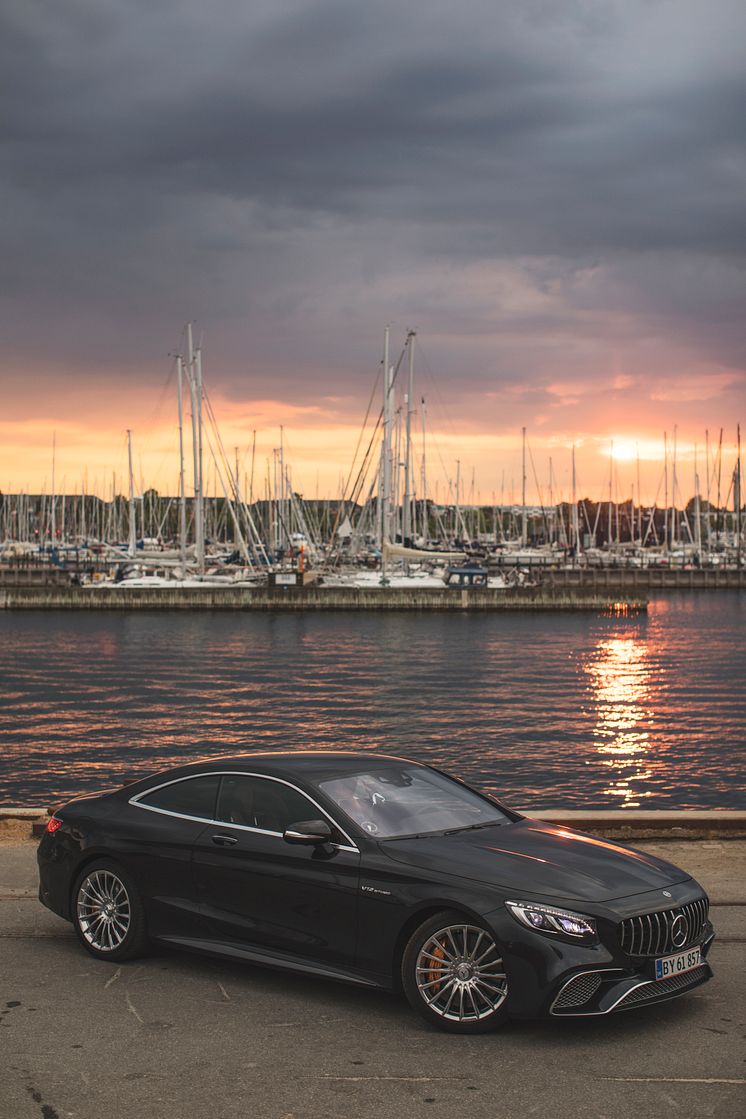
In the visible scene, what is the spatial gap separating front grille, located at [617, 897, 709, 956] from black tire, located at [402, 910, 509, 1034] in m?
0.77

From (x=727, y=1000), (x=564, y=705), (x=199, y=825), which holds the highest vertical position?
(x=199, y=825)

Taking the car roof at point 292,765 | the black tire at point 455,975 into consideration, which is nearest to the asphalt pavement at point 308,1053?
the black tire at point 455,975

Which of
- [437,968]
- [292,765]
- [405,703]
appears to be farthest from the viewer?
[405,703]

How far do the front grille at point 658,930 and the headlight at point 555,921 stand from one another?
0.65 feet

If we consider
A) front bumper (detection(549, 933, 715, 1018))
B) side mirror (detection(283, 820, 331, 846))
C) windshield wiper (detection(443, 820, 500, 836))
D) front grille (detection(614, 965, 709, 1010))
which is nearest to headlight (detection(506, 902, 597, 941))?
front bumper (detection(549, 933, 715, 1018))

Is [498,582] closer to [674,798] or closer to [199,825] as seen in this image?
[674,798]

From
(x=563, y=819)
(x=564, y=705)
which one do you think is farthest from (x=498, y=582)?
(x=563, y=819)

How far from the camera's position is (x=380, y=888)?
773cm

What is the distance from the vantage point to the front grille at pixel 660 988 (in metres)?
7.24

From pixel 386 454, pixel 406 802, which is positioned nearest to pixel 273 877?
pixel 406 802

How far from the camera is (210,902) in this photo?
27.9ft

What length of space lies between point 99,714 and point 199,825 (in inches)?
1329

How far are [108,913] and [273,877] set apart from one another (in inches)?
59.9

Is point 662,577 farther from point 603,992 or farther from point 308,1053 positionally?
point 308,1053
